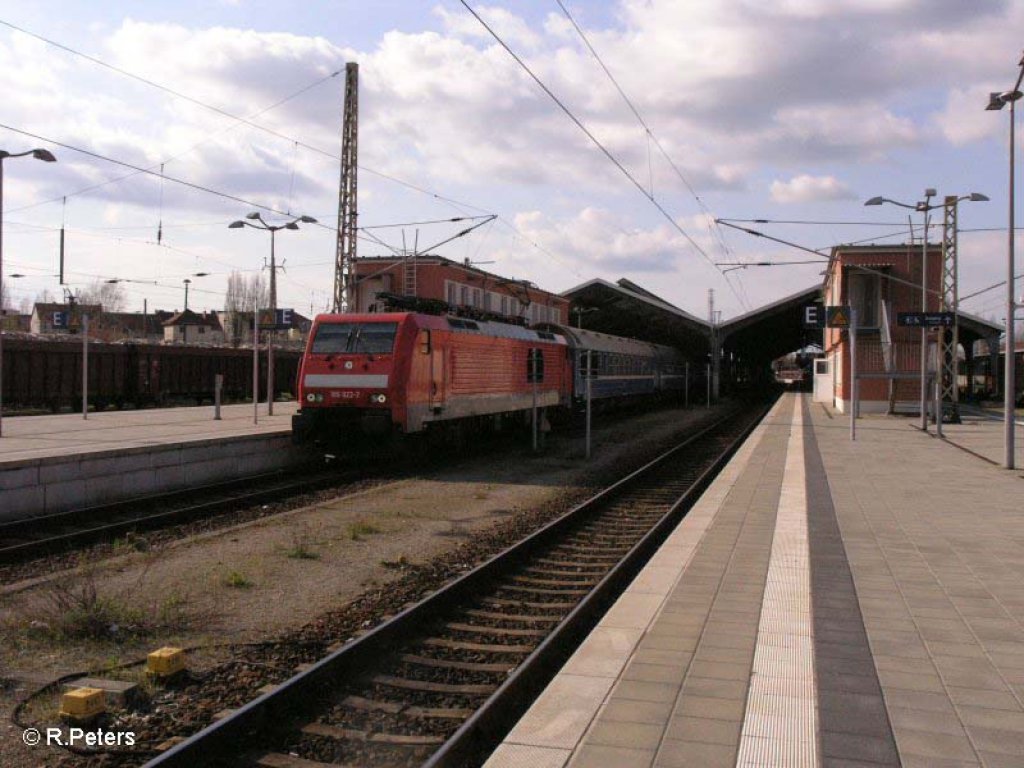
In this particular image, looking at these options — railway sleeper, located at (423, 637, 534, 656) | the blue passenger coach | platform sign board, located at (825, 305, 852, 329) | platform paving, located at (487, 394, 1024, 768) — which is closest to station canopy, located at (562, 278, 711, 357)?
the blue passenger coach

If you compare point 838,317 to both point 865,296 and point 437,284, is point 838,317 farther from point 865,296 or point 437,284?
point 437,284

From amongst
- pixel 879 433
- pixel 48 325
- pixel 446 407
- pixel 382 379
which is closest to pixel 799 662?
pixel 382 379

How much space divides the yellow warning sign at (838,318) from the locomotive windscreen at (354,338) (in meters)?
12.0

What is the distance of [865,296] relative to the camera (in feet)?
120

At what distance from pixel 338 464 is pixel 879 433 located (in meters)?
15.4

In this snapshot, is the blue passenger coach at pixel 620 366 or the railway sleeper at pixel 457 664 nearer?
the railway sleeper at pixel 457 664

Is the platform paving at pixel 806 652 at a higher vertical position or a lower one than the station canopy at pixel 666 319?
lower

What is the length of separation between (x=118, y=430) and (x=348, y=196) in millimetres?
16325

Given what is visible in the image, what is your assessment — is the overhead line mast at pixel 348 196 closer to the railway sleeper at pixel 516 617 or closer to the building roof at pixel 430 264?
the building roof at pixel 430 264

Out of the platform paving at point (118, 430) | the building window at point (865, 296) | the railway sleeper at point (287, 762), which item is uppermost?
the building window at point (865, 296)

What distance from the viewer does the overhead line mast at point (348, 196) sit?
31797mm

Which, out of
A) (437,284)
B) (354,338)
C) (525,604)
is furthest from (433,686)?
(437,284)

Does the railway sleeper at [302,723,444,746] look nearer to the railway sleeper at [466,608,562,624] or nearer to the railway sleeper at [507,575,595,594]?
the railway sleeper at [466,608,562,624]

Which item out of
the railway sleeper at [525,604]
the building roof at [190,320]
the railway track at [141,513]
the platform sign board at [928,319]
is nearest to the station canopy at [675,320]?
the platform sign board at [928,319]
